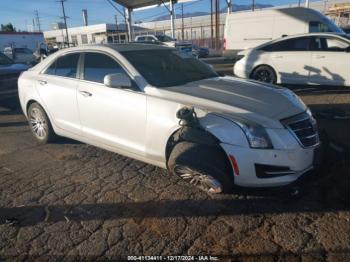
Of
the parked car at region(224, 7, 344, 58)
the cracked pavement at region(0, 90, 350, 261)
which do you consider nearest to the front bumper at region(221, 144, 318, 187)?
the cracked pavement at region(0, 90, 350, 261)

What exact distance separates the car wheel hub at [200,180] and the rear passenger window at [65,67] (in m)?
2.21

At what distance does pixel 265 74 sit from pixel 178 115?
21.1 feet

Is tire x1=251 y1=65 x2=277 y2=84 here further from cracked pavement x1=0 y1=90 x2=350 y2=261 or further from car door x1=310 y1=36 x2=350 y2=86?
cracked pavement x1=0 y1=90 x2=350 y2=261

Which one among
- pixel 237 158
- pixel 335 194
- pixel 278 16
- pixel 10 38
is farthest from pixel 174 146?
pixel 10 38

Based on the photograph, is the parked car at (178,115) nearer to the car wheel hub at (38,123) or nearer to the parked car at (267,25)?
the car wheel hub at (38,123)

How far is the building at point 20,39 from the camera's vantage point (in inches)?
1426

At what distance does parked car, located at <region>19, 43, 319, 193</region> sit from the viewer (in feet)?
10.8

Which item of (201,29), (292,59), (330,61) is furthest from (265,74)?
(201,29)

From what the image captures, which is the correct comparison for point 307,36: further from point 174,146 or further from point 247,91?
point 174,146

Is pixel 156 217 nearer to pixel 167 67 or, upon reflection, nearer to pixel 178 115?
pixel 178 115

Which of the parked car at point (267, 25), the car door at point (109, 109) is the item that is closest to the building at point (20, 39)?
the parked car at point (267, 25)

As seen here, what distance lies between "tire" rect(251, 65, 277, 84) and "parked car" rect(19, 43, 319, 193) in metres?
4.64

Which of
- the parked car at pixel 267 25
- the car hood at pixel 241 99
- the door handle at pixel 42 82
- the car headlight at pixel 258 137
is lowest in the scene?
the car headlight at pixel 258 137

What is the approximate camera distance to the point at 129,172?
4.37 meters
